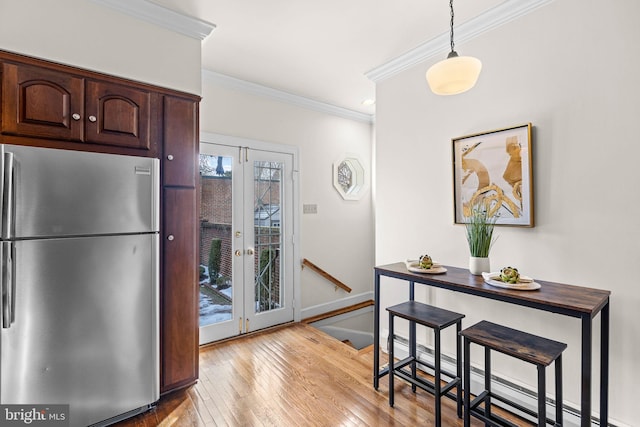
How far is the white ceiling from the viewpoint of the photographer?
6.96 feet

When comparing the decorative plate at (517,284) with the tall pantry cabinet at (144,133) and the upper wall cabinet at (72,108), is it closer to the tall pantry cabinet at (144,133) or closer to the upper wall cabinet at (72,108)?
the tall pantry cabinet at (144,133)

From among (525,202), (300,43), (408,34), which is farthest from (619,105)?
(300,43)

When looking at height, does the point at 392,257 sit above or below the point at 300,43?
below

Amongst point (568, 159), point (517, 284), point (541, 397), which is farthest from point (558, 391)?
point (568, 159)

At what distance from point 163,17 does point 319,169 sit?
227 cm

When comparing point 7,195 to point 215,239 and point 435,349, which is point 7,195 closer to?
point 215,239

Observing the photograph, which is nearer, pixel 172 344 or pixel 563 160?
pixel 563 160

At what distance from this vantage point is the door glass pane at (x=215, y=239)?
310 cm

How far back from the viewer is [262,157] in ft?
11.4

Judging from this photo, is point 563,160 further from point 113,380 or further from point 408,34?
point 113,380

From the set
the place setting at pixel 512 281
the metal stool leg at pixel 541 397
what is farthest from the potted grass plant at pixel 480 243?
the metal stool leg at pixel 541 397

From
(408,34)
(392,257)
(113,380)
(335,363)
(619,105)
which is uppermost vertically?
(408,34)

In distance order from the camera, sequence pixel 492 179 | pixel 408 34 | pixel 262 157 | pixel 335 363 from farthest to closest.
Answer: pixel 262 157, pixel 335 363, pixel 408 34, pixel 492 179

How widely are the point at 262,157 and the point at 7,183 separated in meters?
2.19
